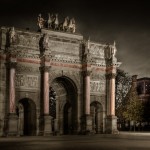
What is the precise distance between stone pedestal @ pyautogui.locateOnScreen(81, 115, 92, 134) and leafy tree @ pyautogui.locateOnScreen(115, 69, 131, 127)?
2416 centimetres

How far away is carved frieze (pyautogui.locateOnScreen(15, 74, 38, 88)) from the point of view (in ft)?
133

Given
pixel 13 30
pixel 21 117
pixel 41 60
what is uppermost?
pixel 13 30

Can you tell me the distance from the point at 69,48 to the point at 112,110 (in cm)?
881

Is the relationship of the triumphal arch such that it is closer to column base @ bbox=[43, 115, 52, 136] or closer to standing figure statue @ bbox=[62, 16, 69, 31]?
column base @ bbox=[43, 115, 52, 136]

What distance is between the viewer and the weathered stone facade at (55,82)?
130ft

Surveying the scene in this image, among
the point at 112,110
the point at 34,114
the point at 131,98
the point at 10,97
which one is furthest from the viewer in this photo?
the point at 131,98

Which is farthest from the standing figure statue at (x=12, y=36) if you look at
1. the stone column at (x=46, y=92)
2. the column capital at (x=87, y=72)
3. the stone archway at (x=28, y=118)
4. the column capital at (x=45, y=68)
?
the column capital at (x=87, y=72)

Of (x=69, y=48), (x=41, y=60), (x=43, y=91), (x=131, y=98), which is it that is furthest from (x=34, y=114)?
(x=131, y=98)

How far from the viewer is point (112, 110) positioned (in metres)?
45.4

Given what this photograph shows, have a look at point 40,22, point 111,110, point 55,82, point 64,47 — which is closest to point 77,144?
point 64,47

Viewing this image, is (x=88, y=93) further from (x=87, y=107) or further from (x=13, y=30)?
(x=13, y=30)

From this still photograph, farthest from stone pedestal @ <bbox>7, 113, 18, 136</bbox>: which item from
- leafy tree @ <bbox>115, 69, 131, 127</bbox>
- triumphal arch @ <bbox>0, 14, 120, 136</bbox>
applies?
leafy tree @ <bbox>115, 69, 131, 127</bbox>

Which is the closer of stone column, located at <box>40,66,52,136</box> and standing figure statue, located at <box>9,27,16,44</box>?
standing figure statue, located at <box>9,27,16,44</box>

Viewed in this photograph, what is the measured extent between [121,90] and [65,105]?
80.6 ft
